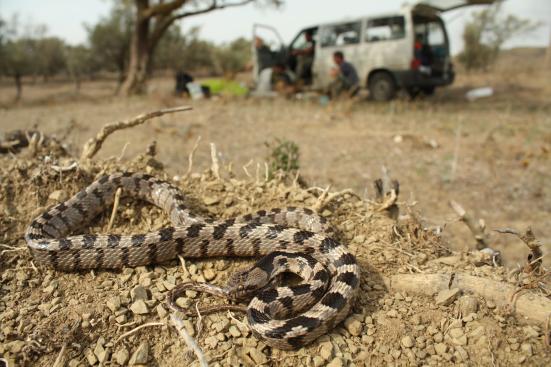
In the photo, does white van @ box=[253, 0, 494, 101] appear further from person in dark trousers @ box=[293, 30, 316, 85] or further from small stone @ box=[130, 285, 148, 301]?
small stone @ box=[130, 285, 148, 301]

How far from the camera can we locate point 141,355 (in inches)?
119

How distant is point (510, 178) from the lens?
34.1 ft

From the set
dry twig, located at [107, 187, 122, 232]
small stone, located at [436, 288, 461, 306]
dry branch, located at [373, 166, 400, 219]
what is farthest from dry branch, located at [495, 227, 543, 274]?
dry twig, located at [107, 187, 122, 232]

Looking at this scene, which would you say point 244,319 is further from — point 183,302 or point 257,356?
point 183,302

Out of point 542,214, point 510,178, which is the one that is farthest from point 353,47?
point 542,214

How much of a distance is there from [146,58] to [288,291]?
2551 cm

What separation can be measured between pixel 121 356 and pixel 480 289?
9.50ft

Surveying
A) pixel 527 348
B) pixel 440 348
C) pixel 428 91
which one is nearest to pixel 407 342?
pixel 440 348

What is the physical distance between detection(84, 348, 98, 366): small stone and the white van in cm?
1785

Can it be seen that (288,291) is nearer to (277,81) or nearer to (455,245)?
(455,245)

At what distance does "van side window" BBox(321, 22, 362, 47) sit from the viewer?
1952 cm

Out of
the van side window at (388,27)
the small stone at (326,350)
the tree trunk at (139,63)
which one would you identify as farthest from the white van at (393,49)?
the small stone at (326,350)

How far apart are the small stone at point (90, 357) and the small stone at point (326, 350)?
5.39 feet

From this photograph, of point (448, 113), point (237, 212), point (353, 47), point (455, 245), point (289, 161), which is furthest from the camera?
point (353, 47)
